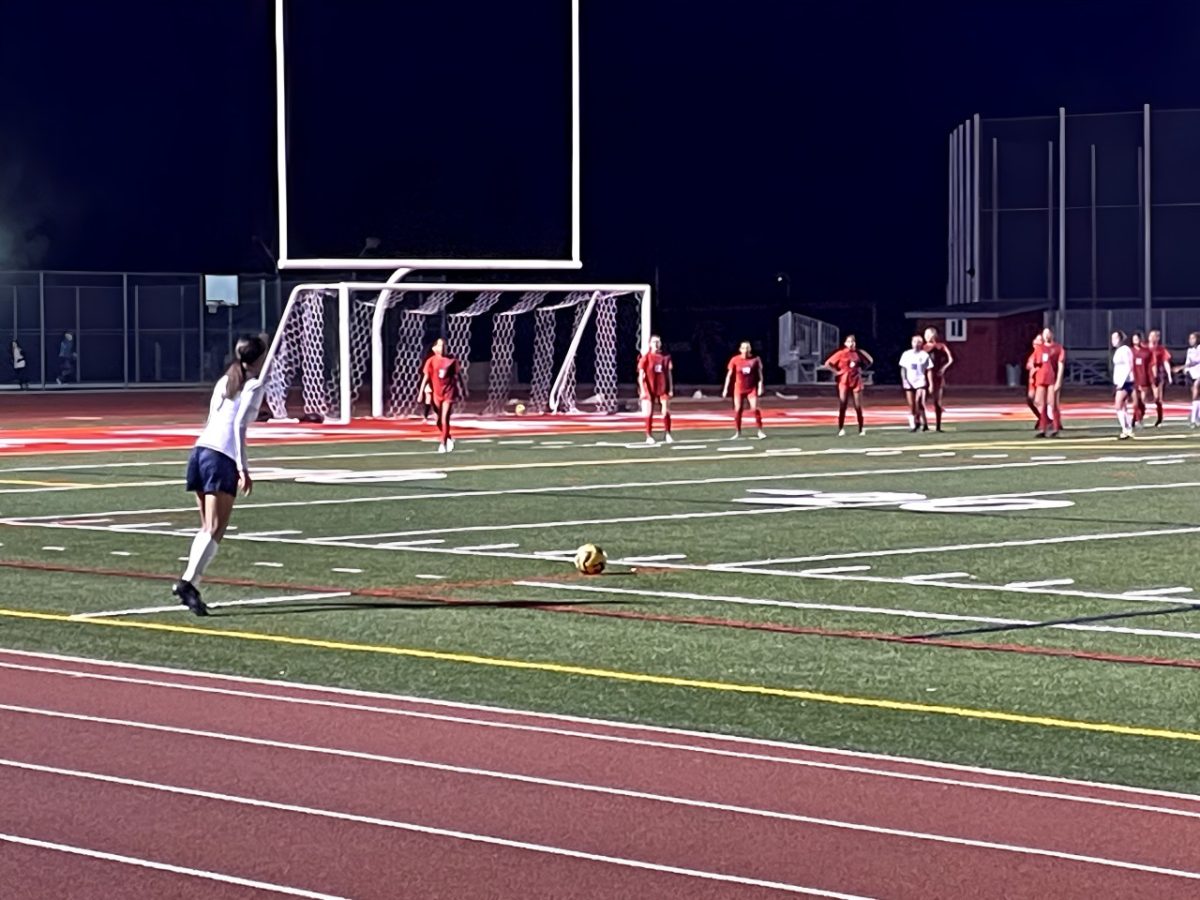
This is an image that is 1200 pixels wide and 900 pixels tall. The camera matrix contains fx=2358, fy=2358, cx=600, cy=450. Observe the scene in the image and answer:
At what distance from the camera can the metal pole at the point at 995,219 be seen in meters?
72.7

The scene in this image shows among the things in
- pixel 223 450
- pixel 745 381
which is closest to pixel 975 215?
pixel 745 381

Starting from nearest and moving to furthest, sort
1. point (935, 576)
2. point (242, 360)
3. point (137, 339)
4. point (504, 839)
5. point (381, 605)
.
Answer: point (504, 839) → point (242, 360) → point (381, 605) → point (935, 576) → point (137, 339)

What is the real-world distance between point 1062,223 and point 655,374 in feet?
130

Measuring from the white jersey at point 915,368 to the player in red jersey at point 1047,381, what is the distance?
180cm

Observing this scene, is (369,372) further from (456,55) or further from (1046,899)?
(1046,899)

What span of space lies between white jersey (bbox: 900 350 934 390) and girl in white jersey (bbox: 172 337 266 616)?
24134 mm

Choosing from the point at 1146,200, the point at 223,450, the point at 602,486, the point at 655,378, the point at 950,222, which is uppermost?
the point at 1146,200

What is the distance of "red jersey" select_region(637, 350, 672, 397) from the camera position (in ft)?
112

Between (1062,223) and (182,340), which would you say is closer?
(182,340)

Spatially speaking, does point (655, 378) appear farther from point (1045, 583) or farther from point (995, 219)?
point (995, 219)

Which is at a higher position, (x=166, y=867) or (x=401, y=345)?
(x=401, y=345)

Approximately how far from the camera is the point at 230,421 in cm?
1347

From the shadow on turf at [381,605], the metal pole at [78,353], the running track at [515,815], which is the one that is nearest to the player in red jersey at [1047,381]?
the shadow on turf at [381,605]

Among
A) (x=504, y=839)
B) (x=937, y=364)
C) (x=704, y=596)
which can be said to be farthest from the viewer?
(x=937, y=364)
